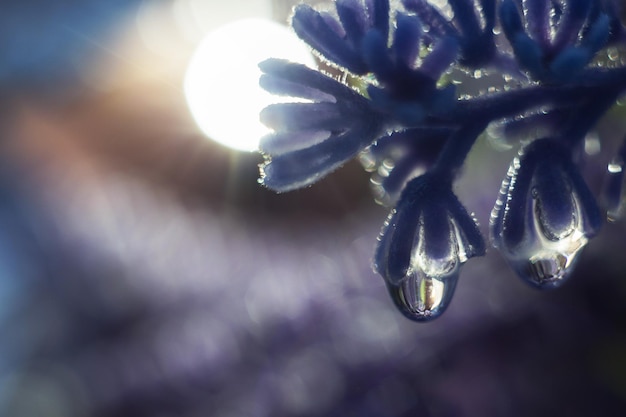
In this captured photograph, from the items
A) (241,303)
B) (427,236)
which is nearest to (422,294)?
(427,236)

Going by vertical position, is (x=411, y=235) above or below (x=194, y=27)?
below

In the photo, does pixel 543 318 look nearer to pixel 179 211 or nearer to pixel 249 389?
pixel 249 389

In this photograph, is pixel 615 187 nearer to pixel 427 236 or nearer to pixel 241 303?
pixel 427 236

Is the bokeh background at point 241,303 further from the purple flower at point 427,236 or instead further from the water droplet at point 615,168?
the purple flower at point 427,236

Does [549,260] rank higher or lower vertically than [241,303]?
lower

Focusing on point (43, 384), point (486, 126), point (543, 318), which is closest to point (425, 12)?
point (486, 126)

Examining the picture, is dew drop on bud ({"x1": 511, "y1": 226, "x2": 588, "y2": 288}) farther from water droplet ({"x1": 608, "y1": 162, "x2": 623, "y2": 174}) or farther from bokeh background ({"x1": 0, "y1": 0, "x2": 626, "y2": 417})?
bokeh background ({"x1": 0, "y1": 0, "x2": 626, "y2": 417})
